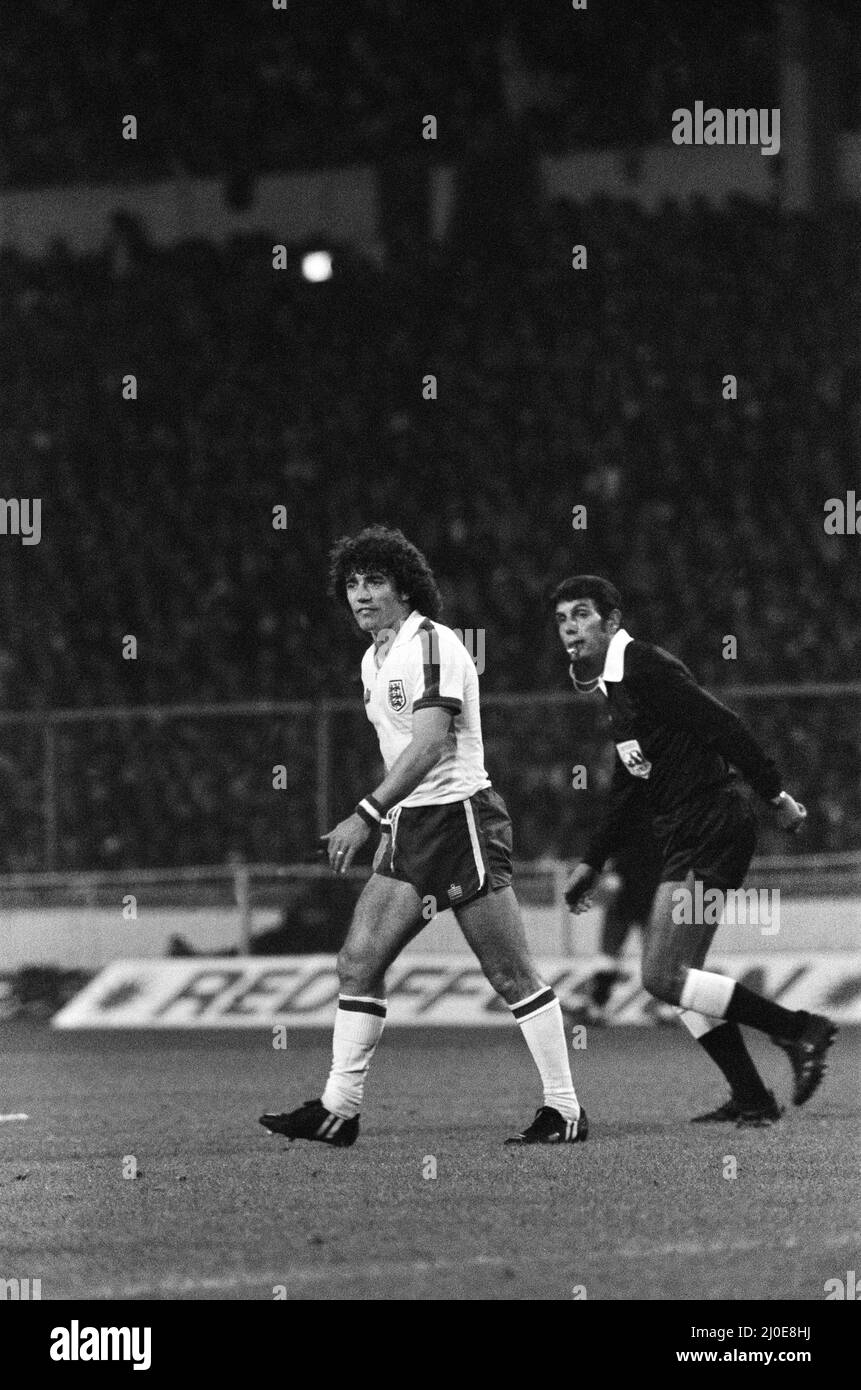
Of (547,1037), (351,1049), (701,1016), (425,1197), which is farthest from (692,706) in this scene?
(425,1197)

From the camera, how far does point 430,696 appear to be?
7.38 metres

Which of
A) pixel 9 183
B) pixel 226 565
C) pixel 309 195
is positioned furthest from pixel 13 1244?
pixel 9 183

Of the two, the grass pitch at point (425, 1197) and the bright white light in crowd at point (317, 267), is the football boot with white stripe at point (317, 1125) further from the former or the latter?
the bright white light in crowd at point (317, 267)

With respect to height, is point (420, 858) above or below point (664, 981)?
above

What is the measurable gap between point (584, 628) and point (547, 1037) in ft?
5.07

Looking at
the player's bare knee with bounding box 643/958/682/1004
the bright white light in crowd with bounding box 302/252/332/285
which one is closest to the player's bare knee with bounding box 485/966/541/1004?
the player's bare knee with bounding box 643/958/682/1004

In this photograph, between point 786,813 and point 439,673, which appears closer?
point 439,673

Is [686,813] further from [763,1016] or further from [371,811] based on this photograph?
[371,811]

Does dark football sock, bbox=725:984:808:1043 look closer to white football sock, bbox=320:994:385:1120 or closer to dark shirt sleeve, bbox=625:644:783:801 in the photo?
dark shirt sleeve, bbox=625:644:783:801

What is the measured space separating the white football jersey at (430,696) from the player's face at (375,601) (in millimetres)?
52

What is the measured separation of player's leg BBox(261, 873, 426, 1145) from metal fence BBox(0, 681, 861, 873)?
29.3 feet

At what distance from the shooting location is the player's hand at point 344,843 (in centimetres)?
686

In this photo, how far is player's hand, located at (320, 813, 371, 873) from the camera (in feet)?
22.5

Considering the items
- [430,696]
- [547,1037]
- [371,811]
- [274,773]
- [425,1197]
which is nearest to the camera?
[425,1197]
